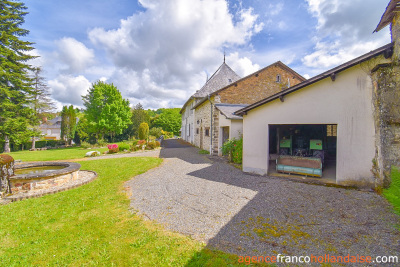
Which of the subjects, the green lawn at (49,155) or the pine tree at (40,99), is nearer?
the green lawn at (49,155)

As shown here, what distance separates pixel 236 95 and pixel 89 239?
13688 mm

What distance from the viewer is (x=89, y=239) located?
338cm

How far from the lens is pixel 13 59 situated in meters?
20.8

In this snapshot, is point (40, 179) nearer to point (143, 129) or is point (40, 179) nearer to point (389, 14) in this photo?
point (389, 14)

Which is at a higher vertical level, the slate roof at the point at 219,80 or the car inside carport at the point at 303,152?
the slate roof at the point at 219,80

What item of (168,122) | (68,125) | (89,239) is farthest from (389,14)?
(168,122)

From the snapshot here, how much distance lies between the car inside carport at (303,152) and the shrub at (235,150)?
1759 mm

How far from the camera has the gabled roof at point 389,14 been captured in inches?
204

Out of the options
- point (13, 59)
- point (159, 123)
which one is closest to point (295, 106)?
point (13, 59)

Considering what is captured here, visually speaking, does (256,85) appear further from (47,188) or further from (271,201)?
(47,188)

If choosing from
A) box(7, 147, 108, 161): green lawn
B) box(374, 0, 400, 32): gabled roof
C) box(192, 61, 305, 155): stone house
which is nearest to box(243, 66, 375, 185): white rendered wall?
box(374, 0, 400, 32): gabled roof

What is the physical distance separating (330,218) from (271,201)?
1376mm

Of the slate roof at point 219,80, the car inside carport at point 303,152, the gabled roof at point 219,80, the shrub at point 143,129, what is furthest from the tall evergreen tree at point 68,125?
the car inside carport at point 303,152

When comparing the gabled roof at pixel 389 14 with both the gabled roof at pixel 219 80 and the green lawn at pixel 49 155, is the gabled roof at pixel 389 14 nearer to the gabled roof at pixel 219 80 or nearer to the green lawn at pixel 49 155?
the gabled roof at pixel 219 80
